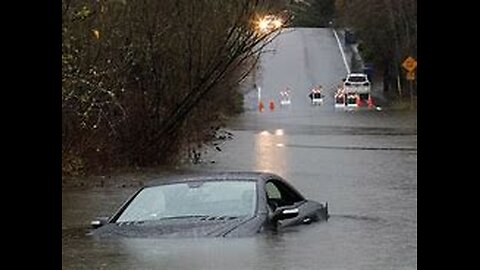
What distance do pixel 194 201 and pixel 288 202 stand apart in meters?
1.52

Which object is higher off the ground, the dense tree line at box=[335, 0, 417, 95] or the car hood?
the dense tree line at box=[335, 0, 417, 95]

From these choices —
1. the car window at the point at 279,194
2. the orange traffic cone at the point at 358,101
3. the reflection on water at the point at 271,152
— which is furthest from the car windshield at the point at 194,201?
the orange traffic cone at the point at 358,101

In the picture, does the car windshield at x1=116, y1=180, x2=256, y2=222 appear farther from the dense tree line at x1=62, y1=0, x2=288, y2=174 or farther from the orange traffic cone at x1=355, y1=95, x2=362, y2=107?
the orange traffic cone at x1=355, y1=95, x2=362, y2=107

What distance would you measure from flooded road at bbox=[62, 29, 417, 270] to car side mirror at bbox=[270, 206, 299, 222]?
0.18 metres

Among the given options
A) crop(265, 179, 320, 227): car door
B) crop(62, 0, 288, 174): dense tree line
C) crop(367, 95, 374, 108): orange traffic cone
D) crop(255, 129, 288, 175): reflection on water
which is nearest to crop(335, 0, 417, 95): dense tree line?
crop(367, 95, 374, 108): orange traffic cone

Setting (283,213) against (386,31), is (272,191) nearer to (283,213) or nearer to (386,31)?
(283,213)

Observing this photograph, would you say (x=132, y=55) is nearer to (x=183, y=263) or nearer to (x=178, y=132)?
(x=178, y=132)

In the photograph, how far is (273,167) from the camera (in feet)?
89.0

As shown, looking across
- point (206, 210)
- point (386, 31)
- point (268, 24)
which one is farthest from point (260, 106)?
point (206, 210)

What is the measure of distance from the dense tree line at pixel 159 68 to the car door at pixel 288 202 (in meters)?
10.9

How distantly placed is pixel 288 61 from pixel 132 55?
206 feet

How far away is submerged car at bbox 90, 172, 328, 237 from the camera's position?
1173 cm

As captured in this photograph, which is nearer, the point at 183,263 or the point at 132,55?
the point at 183,263
